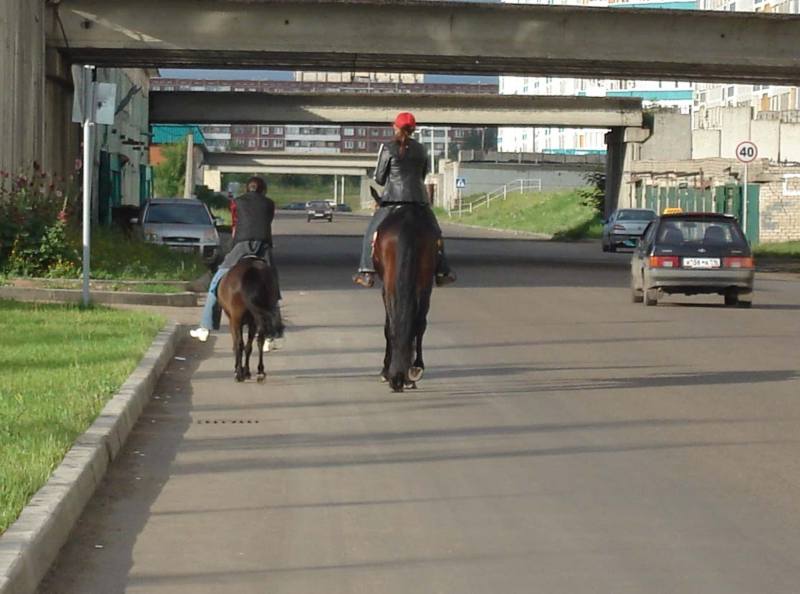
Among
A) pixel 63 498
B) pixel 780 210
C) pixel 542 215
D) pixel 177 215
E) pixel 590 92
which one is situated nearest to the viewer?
pixel 63 498

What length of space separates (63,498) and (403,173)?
695cm

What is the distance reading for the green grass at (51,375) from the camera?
875 cm

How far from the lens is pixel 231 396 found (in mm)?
13914

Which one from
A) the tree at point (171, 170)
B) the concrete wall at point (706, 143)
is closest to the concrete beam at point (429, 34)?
the concrete wall at point (706, 143)

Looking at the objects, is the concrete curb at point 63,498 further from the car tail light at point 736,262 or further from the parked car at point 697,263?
the car tail light at point 736,262

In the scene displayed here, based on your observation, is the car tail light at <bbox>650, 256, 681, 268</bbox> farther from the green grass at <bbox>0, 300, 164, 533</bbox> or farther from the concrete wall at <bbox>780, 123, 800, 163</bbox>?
the concrete wall at <bbox>780, 123, 800, 163</bbox>

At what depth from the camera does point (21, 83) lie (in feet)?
110

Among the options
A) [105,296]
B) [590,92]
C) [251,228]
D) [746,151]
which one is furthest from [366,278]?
[590,92]

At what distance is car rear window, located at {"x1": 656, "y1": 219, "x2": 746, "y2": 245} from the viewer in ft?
89.4

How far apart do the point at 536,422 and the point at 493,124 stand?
6170 cm

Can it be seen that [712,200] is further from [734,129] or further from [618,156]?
[734,129]

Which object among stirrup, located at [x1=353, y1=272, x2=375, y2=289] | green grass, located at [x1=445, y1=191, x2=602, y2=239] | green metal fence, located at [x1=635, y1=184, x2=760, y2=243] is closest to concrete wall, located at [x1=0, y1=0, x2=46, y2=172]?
stirrup, located at [x1=353, y1=272, x2=375, y2=289]

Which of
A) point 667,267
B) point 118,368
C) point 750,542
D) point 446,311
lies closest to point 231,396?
point 118,368

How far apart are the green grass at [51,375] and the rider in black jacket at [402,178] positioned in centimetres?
233
